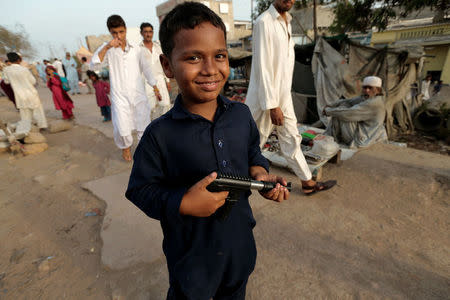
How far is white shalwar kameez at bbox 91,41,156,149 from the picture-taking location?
125 inches

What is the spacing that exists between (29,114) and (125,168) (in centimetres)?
428

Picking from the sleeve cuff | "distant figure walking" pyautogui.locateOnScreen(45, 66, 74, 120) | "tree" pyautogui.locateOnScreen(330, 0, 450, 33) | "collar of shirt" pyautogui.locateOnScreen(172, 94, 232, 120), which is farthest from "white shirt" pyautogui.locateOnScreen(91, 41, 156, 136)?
"tree" pyautogui.locateOnScreen(330, 0, 450, 33)

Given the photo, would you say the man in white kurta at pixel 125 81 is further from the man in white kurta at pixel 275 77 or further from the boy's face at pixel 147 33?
the man in white kurta at pixel 275 77

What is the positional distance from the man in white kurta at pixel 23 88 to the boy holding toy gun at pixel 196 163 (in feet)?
20.9

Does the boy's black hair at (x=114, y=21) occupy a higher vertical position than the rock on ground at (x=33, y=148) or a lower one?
higher

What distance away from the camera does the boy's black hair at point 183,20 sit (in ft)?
2.67

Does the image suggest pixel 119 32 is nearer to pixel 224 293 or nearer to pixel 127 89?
pixel 127 89

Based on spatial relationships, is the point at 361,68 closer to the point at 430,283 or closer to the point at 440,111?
the point at 440,111

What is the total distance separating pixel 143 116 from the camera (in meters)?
3.50

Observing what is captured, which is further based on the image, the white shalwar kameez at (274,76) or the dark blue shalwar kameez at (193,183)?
the white shalwar kameez at (274,76)

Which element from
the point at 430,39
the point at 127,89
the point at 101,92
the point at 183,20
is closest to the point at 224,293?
the point at 183,20

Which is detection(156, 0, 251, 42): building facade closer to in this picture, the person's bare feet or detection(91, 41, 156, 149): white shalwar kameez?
detection(91, 41, 156, 149): white shalwar kameez

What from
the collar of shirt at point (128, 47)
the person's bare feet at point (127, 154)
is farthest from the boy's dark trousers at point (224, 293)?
the collar of shirt at point (128, 47)

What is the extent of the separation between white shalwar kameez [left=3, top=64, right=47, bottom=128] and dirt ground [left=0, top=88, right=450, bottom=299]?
309 cm
